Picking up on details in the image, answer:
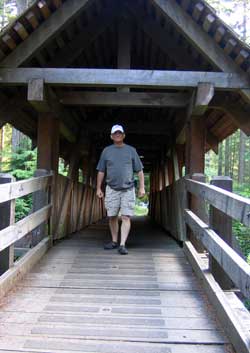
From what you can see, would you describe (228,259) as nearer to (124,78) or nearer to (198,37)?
(124,78)

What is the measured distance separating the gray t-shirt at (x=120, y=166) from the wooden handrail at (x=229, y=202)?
1436 millimetres

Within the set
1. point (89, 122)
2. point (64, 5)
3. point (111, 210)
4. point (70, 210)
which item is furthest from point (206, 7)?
point (89, 122)

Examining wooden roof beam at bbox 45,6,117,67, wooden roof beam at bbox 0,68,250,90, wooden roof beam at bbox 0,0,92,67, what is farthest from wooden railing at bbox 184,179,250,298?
wooden roof beam at bbox 45,6,117,67

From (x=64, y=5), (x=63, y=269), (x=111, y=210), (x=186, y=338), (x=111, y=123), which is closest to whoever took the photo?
(x=186, y=338)

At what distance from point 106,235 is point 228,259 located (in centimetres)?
520

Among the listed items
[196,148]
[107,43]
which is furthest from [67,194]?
[107,43]

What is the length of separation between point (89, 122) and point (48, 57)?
353 cm

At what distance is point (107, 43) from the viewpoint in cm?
752

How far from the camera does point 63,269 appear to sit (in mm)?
4883

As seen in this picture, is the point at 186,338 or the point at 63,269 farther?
the point at 63,269

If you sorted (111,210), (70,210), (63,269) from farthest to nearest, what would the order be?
(70,210) → (111,210) → (63,269)

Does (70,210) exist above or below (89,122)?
below

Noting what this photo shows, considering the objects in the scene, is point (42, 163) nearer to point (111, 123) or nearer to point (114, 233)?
point (114, 233)

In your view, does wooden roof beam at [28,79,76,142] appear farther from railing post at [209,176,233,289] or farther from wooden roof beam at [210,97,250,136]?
railing post at [209,176,233,289]
